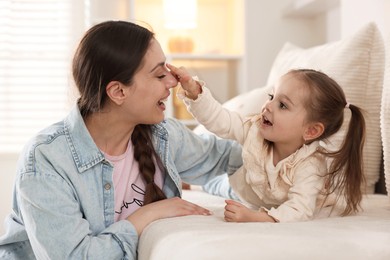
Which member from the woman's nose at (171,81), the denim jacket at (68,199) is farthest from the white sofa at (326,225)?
the woman's nose at (171,81)

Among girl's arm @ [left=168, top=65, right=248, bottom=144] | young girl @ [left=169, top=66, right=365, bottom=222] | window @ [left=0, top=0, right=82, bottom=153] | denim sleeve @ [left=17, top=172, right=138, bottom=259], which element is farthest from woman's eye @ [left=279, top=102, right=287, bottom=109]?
window @ [left=0, top=0, right=82, bottom=153]

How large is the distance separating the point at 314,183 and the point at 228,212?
0.23 meters

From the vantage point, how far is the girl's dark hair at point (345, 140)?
1.49m

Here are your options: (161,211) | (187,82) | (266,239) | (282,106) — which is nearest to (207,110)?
(187,82)

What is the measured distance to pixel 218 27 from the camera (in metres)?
3.77

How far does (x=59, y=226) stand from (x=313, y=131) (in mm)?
644

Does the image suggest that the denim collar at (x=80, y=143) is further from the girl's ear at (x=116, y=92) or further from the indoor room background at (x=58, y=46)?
the indoor room background at (x=58, y=46)

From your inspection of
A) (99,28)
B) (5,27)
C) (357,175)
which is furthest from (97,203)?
(5,27)

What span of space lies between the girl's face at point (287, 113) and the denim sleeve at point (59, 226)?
43 cm

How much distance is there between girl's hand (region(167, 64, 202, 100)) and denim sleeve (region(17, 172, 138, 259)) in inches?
15.5

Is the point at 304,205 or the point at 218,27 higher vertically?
the point at 218,27

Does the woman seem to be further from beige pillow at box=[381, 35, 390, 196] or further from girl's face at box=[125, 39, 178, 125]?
beige pillow at box=[381, 35, 390, 196]

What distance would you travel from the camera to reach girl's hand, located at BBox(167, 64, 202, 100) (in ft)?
5.16

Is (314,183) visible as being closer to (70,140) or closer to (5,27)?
(70,140)
